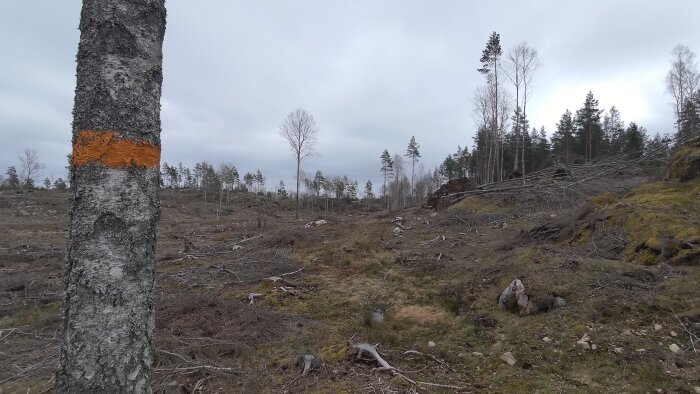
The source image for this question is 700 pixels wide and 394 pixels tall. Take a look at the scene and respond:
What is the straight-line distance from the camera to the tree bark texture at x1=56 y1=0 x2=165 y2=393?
1.33m

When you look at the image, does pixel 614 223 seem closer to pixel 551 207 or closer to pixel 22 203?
pixel 551 207

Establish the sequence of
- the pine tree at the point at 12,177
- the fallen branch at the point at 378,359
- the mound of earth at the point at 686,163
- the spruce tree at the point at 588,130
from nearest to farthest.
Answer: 1. the fallen branch at the point at 378,359
2. the mound of earth at the point at 686,163
3. the spruce tree at the point at 588,130
4. the pine tree at the point at 12,177

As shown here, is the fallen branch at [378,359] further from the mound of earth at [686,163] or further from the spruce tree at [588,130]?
the spruce tree at [588,130]

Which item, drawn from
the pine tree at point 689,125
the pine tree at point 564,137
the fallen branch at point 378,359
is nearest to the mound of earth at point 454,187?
the pine tree at point 689,125

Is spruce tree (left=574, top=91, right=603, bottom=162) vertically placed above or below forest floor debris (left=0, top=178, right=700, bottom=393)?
above

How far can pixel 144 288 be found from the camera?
4.69ft

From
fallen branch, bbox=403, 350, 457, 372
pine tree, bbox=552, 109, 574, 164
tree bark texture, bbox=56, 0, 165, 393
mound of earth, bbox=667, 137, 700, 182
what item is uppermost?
pine tree, bbox=552, 109, 574, 164

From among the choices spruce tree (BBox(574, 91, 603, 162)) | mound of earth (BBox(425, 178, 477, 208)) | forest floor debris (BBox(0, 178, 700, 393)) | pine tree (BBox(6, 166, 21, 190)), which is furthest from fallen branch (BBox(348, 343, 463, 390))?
pine tree (BBox(6, 166, 21, 190))

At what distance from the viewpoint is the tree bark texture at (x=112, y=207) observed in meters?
1.33

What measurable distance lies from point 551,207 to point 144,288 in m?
14.2

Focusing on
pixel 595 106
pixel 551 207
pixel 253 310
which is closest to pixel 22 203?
pixel 253 310

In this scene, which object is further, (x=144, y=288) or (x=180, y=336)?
(x=180, y=336)

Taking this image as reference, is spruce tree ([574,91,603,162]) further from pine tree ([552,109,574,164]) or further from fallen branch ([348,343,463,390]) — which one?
fallen branch ([348,343,463,390])

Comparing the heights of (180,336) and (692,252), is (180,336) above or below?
below
